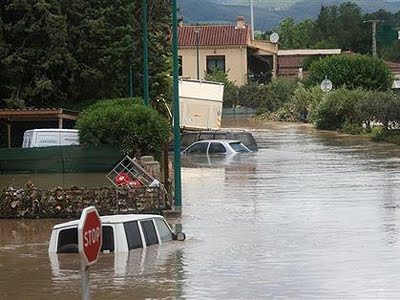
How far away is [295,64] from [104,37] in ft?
231

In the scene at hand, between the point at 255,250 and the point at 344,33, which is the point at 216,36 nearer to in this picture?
the point at 344,33

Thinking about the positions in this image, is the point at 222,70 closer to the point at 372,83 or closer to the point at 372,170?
the point at 372,83

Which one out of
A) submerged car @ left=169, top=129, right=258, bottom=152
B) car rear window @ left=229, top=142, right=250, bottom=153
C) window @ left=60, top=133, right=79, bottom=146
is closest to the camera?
window @ left=60, top=133, right=79, bottom=146

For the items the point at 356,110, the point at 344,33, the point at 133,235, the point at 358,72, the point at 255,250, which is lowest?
the point at 255,250

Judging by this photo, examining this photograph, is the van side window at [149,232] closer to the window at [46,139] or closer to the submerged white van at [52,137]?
the submerged white van at [52,137]

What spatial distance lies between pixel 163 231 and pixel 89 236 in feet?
40.3

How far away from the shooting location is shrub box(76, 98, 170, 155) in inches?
1411

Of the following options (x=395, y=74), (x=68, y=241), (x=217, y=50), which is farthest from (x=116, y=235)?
(x=395, y=74)

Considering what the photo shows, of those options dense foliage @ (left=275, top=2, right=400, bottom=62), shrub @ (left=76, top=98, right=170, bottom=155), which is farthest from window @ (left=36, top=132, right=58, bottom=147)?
dense foliage @ (left=275, top=2, right=400, bottom=62)

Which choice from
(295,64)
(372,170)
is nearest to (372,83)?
(295,64)

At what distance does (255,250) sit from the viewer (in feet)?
66.5

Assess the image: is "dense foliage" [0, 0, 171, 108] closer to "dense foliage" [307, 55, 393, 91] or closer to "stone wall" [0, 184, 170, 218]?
"stone wall" [0, 184, 170, 218]

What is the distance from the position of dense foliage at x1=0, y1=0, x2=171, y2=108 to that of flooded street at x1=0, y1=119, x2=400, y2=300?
386 inches

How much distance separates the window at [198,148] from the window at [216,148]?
277 millimetres
